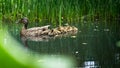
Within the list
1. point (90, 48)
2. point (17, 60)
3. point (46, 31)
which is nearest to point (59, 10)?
point (46, 31)

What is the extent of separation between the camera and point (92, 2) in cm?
1995

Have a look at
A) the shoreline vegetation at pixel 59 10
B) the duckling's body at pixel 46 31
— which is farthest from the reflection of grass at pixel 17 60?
the shoreline vegetation at pixel 59 10

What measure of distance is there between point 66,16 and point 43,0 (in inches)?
78.3

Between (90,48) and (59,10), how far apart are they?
6626 mm

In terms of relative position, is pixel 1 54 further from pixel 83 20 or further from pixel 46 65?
pixel 83 20

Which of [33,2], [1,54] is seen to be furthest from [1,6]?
[1,54]

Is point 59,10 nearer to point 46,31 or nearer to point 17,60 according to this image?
point 46,31

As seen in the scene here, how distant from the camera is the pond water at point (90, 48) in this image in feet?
34.0

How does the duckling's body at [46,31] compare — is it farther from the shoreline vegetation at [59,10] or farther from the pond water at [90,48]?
the shoreline vegetation at [59,10]

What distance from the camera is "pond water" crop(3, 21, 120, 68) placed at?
1036 centimetres

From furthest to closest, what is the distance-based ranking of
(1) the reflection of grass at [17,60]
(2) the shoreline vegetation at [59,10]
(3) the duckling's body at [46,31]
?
(2) the shoreline vegetation at [59,10], (3) the duckling's body at [46,31], (1) the reflection of grass at [17,60]

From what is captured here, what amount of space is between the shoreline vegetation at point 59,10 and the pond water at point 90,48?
4.36ft

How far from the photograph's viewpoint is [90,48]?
12.9 meters

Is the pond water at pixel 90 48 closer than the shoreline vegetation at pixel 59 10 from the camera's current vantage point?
Yes
